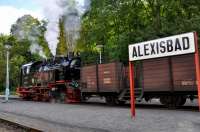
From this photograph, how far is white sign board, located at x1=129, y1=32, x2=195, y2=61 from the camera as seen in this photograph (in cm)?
1196

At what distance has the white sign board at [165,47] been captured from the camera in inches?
471

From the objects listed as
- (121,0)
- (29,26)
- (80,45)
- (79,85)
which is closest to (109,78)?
(79,85)

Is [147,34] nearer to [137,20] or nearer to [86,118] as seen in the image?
[137,20]

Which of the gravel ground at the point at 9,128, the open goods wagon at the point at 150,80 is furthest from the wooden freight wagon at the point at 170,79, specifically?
the gravel ground at the point at 9,128

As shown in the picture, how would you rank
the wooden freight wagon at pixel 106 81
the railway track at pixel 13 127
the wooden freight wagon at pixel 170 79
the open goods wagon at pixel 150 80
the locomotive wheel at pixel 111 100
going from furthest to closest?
the locomotive wheel at pixel 111 100, the wooden freight wagon at pixel 106 81, the open goods wagon at pixel 150 80, the wooden freight wagon at pixel 170 79, the railway track at pixel 13 127

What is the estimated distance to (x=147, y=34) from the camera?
127 ft

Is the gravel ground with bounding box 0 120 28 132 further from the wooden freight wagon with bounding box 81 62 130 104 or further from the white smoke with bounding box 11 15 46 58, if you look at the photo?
the white smoke with bounding box 11 15 46 58

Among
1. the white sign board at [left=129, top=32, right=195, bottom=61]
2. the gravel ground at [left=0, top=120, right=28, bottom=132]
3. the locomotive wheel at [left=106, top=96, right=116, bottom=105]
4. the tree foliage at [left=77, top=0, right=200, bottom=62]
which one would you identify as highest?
the tree foliage at [left=77, top=0, right=200, bottom=62]

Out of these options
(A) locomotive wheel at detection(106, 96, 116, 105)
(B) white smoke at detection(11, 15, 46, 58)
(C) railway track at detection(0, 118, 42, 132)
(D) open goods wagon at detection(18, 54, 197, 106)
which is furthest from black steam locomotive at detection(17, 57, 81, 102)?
(B) white smoke at detection(11, 15, 46, 58)

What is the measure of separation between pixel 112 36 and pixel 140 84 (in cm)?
2705

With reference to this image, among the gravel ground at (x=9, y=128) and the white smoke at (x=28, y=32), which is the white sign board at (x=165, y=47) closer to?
the gravel ground at (x=9, y=128)

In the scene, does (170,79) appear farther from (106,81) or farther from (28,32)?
(28,32)

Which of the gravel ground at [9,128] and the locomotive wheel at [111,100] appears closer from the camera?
the gravel ground at [9,128]

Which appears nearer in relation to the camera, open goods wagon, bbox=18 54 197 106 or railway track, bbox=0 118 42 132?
railway track, bbox=0 118 42 132
